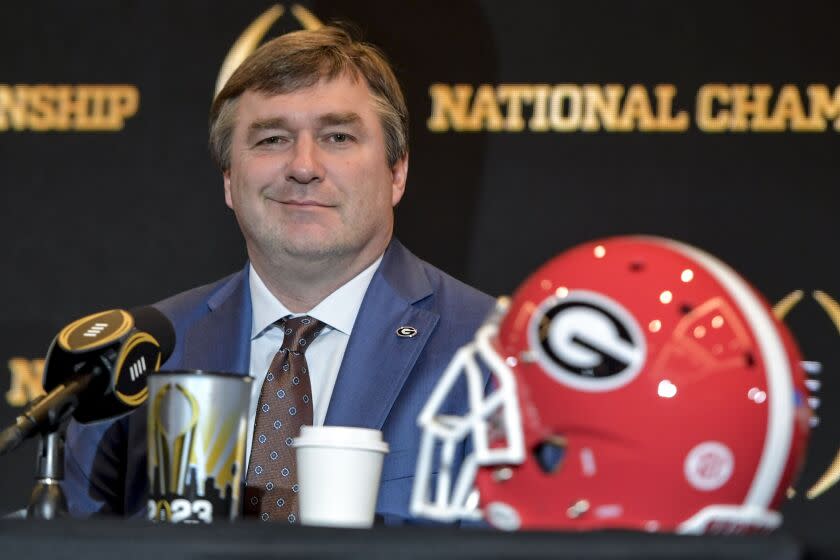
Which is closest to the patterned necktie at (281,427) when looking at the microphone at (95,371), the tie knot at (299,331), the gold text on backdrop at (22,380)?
the tie knot at (299,331)

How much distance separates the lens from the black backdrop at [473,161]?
2.62 m

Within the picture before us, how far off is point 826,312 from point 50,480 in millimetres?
1630

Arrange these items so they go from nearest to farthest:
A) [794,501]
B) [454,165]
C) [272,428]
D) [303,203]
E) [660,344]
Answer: [660,344]
[272,428]
[303,203]
[794,501]
[454,165]

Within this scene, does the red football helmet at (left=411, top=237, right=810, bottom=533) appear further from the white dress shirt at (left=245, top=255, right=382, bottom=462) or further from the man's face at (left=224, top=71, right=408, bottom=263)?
the man's face at (left=224, top=71, right=408, bottom=263)

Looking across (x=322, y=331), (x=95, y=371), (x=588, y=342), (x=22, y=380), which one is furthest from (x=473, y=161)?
(x=588, y=342)

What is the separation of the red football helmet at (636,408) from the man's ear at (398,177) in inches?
51.6

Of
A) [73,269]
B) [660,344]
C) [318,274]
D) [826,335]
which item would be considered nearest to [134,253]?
[73,269]

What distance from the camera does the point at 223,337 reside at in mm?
2230

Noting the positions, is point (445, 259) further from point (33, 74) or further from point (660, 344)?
point (660, 344)

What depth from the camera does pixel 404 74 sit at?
2.75 m

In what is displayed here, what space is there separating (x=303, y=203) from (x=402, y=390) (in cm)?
39

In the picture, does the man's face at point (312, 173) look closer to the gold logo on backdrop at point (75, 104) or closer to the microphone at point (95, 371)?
the gold logo on backdrop at point (75, 104)

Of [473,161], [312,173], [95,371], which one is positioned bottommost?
[95,371]

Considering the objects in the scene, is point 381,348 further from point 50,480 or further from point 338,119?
point 50,480
